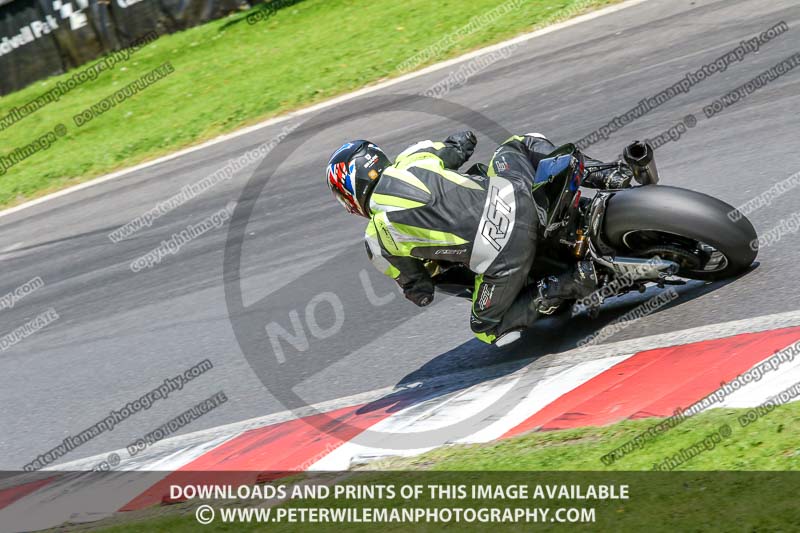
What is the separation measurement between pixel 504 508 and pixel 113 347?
5075 mm

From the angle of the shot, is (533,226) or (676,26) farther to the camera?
(676,26)

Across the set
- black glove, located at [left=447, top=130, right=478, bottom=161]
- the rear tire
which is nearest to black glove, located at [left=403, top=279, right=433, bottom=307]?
black glove, located at [left=447, top=130, right=478, bottom=161]

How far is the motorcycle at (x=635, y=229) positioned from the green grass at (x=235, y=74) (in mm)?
8323

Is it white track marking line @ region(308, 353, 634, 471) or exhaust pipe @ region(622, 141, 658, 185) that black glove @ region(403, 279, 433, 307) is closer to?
white track marking line @ region(308, 353, 634, 471)

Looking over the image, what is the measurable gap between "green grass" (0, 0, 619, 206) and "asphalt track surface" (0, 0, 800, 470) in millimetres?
1008

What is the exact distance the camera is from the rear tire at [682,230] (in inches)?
200

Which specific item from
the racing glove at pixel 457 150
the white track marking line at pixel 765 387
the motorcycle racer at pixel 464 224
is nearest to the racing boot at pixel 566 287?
the motorcycle racer at pixel 464 224

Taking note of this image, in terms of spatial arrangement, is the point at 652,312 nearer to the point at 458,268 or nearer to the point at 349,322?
the point at 458,268

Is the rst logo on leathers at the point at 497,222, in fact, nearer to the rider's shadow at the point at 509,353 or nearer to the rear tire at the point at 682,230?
the rear tire at the point at 682,230

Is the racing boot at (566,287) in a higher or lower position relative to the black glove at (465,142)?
lower

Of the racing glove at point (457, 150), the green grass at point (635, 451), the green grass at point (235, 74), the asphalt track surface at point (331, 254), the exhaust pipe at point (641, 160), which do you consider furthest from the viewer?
the green grass at point (235, 74)

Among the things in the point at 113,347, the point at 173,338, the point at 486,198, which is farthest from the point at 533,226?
the point at 113,347

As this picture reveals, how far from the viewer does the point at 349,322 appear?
7109 mm

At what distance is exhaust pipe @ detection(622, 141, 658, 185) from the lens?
515 centimetres
